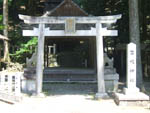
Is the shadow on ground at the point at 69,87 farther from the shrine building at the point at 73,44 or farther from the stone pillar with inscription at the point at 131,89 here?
the stone pillar with inscription at the point at 131,89

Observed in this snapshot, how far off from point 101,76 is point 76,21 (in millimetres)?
2558

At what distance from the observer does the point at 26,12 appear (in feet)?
64.4

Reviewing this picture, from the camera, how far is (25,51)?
54.9 feet

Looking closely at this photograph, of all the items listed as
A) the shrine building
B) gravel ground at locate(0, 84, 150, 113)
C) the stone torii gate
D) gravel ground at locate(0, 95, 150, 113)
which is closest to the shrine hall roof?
the shrine building

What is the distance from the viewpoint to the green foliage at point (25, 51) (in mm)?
16188

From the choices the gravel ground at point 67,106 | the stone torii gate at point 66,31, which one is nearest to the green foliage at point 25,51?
the stone torii gate at point 66,31

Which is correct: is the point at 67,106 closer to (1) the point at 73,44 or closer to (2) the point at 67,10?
(2) the point at 67,10

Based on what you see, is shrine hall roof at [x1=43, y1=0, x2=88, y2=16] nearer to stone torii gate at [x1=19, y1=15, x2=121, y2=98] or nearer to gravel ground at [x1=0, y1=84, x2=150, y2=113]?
stone torii gate at [x1=19, y1=15, x2=121, y2=98]

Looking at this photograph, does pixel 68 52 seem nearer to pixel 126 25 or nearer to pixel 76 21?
pixel 126 25

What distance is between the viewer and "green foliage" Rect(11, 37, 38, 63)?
16.2m

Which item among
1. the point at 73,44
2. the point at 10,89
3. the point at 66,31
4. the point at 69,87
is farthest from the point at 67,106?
the point at 73,44

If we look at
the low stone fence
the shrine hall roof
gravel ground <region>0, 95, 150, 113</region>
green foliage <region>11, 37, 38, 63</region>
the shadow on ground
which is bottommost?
gravel ground <region>0, 95, 150, 113</region>

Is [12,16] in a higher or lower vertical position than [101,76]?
higher

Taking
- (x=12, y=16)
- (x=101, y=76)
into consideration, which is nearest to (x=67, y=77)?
(x=101, y=76)
